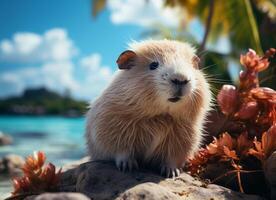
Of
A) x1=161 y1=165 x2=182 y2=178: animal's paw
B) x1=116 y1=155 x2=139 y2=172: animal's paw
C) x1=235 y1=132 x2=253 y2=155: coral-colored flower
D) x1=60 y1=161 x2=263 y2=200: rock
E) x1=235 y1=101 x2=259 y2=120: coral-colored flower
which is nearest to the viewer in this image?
x1=60 y1=161 x2=263 y2=200: rock

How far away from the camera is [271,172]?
3.91 meters

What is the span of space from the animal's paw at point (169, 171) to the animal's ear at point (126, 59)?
1012 mm

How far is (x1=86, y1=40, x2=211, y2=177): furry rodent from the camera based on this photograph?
12.8 feet

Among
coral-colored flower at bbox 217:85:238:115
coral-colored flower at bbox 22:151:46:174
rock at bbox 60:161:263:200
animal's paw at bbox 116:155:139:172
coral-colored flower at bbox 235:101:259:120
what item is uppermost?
coral-colored flower at bbox 217:85:238:115

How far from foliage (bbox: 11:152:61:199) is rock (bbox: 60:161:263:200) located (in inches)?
6.6

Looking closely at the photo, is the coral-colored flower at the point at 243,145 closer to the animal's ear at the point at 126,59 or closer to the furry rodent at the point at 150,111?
the furry rodent at the point at 150,111

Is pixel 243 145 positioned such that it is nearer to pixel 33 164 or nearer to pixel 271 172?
pixel 271 172

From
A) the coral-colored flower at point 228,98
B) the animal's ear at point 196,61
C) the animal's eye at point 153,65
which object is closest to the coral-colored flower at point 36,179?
the animal's eye at point 153,65

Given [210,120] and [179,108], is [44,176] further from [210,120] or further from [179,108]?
[210,120]

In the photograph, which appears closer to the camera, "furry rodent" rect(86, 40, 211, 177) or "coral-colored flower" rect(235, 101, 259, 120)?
"furry rodent" rect(86, 40, 211, 177)

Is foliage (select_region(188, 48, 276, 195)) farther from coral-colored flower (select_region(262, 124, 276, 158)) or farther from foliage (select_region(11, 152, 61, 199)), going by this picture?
foliage (select_region(11, 152, 61, 199))

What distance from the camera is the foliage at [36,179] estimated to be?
406cm

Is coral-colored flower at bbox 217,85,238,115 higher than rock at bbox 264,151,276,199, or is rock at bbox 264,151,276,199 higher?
coral-colored flower at bbox 217,85,238,115

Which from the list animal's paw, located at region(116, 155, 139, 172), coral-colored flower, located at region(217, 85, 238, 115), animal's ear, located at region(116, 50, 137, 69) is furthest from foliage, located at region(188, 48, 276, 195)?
animal's ear, located at region(116, 50, 137, 69)
